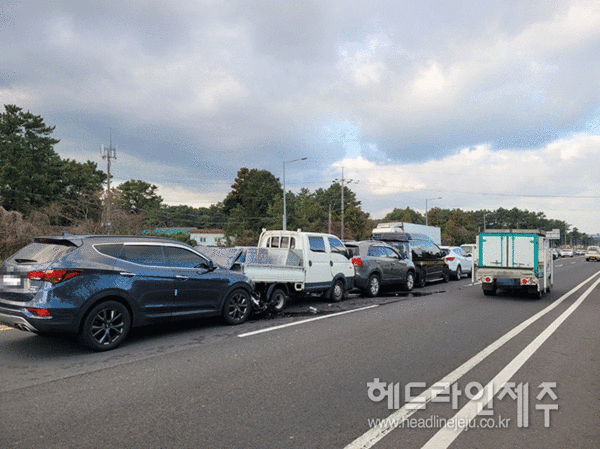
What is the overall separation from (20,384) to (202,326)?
3.58 m

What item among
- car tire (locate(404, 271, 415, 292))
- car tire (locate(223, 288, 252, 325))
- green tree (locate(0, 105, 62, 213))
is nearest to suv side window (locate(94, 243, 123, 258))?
car tire (locate(223, 288, 252, 325))

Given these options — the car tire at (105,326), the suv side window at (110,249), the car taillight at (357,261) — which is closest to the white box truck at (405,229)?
the car taillight at (357,261)

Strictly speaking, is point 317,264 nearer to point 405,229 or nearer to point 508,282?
point 508,282

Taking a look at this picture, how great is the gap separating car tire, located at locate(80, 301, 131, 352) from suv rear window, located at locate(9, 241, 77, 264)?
92 cm

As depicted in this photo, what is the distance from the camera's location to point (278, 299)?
9.87 meters

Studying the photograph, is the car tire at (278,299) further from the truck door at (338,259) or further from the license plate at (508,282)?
the license plate at (508,282)

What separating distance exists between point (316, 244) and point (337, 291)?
5.53 feet

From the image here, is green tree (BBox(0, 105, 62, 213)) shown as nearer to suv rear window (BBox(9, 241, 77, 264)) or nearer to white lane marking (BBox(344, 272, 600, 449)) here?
suv rear window (BBox(9, 241, 77, 264))

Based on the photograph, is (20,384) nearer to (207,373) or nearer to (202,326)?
(207,373)

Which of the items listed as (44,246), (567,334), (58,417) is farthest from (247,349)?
(567,334)

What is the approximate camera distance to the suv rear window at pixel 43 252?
596 cm

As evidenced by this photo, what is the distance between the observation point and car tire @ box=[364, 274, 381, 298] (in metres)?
13.3

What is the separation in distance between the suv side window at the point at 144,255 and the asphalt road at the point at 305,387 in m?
1.30

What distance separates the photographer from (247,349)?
635cm
